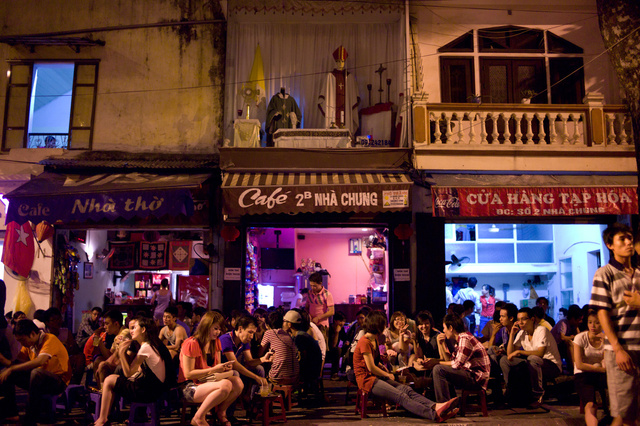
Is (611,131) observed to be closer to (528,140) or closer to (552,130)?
(552,130)

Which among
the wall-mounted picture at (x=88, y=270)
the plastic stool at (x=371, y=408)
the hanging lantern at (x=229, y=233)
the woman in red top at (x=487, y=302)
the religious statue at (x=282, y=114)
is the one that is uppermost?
the religious statue at (x=282, y=114)

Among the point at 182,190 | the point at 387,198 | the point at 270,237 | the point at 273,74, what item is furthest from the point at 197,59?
the point at 387,198

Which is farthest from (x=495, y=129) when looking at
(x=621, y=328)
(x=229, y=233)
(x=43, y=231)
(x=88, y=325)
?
(x=43, y=231)

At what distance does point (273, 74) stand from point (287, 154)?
102 inches

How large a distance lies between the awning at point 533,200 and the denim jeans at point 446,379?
4.69 m

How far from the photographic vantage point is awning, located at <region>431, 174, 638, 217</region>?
1178 cm

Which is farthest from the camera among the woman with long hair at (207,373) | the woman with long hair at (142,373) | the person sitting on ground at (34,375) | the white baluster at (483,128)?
the white baluster at (483,128)

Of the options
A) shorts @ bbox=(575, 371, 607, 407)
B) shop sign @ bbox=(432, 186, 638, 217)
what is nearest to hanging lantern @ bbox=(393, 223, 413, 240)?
shop sign @ bbox=(432, 186, 638, 217)

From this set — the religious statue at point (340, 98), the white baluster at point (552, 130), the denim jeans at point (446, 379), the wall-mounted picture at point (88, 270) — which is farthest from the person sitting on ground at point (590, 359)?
the wall-mounted picture at point (88, 270)

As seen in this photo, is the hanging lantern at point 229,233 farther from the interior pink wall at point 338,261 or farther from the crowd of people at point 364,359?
the interior pink wall at point 338,261

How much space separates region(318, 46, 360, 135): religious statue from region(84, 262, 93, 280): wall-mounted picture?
278 inches

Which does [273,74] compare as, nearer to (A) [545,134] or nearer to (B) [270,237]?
(B) [270,237]

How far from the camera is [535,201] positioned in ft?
38.8

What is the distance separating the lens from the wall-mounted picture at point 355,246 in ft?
54.7
